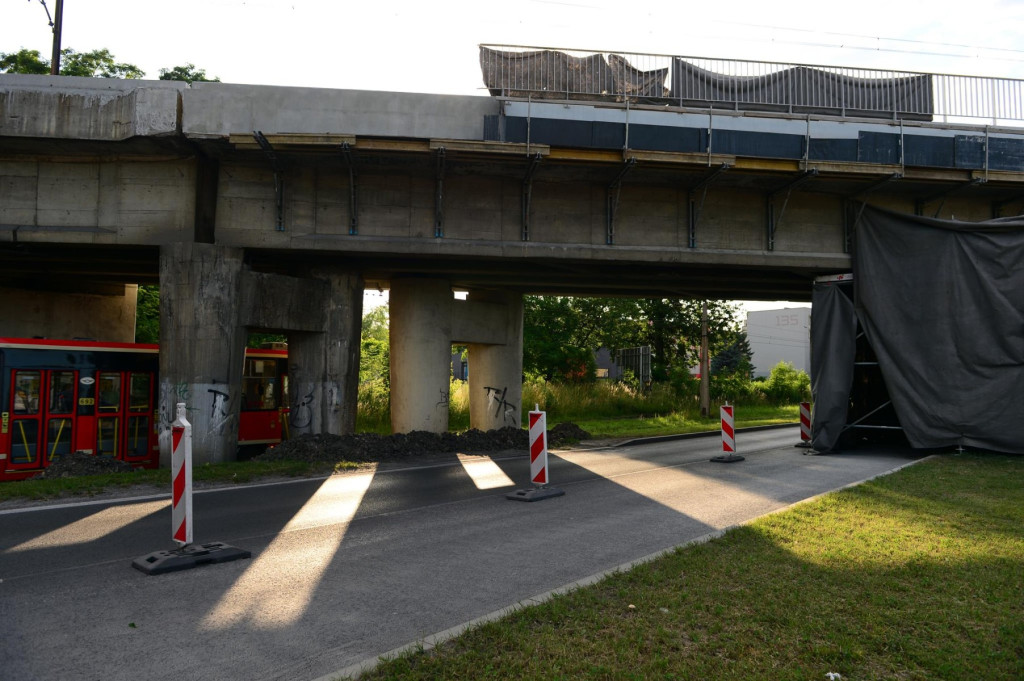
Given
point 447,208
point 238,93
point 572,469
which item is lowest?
point 572,469

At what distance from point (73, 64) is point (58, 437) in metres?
23.3

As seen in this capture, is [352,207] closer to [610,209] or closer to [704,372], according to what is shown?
[610,209]

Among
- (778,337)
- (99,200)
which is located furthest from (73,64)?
(778,337)

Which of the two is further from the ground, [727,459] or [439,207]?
[439,207]

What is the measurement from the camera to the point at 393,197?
1653cm

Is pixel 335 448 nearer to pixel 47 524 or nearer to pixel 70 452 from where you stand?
pixel 70 452

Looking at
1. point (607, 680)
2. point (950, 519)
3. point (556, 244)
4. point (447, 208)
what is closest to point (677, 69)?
point (556, 244)

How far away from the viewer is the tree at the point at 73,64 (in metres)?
29.2

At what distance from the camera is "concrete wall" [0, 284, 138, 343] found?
845 inches

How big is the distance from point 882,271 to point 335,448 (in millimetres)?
13484

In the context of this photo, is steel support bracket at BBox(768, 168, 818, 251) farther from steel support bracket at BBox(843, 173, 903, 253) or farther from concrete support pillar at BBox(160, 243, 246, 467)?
concrete support pillar at BBox(160, 243, 246, 467)

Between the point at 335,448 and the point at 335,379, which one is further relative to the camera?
the point at 335,379

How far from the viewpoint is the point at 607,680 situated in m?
4.10

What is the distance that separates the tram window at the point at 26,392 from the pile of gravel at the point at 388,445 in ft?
13.7
